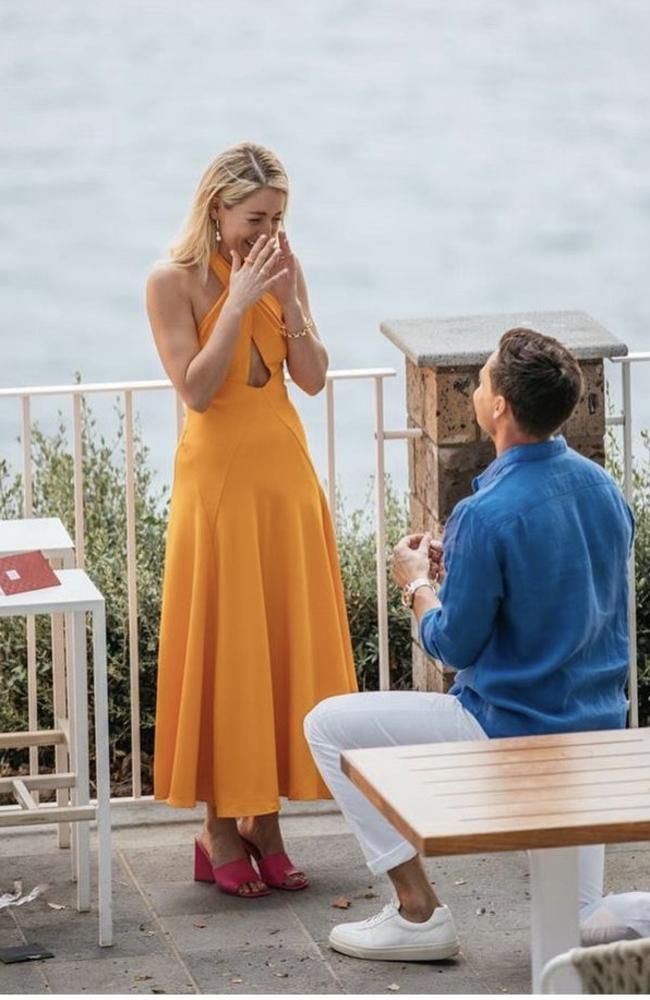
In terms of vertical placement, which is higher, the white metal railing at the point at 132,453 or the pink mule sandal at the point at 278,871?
the white metal railing at the point at 132,453

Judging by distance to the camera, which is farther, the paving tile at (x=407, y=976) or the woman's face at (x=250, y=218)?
the woman's face at (x=250, y=218)

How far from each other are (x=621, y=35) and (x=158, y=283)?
38.3 ft

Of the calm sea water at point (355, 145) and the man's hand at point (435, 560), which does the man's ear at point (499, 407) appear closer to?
the man's hand at point (435, 560)

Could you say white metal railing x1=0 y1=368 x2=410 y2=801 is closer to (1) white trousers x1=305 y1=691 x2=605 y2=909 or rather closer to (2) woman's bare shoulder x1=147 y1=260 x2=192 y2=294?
(2) woman's bare shoulder x1=147 y1=260 x2=192 y2=294

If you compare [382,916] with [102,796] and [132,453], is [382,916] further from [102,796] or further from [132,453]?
[132,453]

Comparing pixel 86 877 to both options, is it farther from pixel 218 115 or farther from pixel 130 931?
pixel 218 115

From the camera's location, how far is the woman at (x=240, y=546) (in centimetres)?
395

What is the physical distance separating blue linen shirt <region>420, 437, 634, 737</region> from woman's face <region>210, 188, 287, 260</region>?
937mm

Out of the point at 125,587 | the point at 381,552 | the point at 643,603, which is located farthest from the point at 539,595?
the point at 125,587

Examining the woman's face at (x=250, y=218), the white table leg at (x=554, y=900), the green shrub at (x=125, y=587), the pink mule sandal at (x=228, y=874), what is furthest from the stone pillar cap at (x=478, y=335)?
the white table leg at (x=554, y=900)

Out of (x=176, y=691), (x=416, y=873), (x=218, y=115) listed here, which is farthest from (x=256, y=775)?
(x=218, y=115)

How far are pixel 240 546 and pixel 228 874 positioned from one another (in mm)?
721

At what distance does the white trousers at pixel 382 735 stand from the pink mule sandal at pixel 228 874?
541 mm

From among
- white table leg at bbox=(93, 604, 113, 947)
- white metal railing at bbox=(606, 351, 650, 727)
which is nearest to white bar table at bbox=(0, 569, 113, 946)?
white table leg at bbox=(93, 604, 113, 947)
